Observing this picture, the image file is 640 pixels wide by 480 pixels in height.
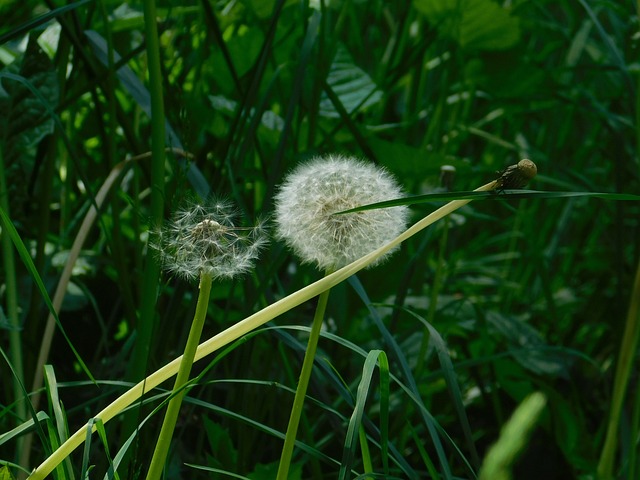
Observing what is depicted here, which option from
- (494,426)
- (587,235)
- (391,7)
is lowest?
(494,426)

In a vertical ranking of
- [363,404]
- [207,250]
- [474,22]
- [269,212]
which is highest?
[474,22]

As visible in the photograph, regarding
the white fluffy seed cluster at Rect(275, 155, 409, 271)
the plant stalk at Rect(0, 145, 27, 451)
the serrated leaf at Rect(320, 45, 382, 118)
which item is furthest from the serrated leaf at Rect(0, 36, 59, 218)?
the white fluffy seed cluster at Rect(275, 155, 409, 271)

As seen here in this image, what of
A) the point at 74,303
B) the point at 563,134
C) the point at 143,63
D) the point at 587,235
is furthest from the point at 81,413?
the point at 587,235

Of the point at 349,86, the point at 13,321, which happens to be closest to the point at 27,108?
the point at 13,321

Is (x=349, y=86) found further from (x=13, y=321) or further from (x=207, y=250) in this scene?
(x=207, y=250)

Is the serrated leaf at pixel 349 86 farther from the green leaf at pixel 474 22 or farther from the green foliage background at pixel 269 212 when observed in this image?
the green leaf at pixel 474 22

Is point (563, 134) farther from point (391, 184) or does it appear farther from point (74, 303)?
point (391, 184)

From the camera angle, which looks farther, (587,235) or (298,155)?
(587,235)

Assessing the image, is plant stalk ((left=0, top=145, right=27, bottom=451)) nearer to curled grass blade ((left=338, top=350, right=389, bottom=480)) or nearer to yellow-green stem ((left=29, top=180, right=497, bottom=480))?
yellow-green stem ((left=29, top=180, right=497, bottom=480))
